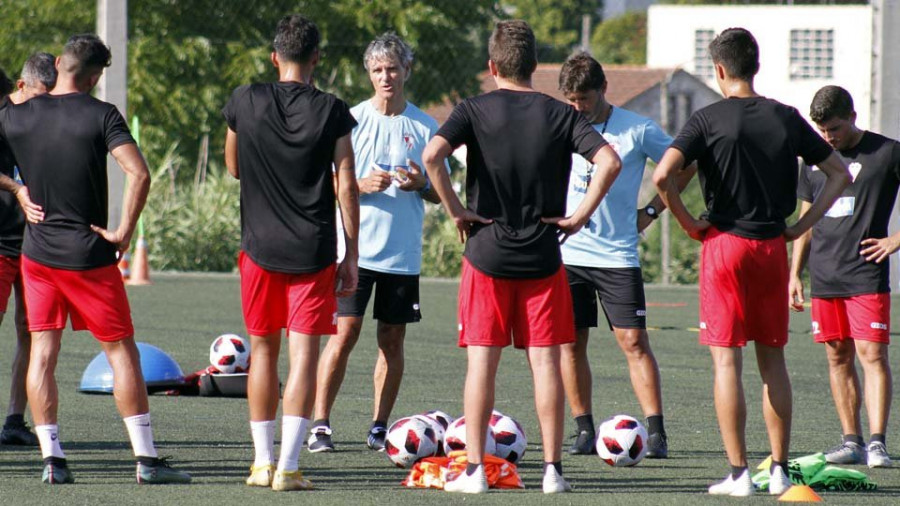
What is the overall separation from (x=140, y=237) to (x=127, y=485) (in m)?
12.7

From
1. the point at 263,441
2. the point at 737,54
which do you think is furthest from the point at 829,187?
the point at 263,441

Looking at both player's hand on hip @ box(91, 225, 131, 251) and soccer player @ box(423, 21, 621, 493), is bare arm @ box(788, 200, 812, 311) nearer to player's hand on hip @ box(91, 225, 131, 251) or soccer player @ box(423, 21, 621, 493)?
soccer player @ box(423, 21, 621, 493)

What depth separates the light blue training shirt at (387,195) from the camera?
26.2 ft

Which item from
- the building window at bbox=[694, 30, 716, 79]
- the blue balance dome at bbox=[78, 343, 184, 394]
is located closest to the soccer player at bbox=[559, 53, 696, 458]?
the blue balance dome at bbox=[78, 343, 184, 394]

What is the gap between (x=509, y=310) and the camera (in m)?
6.65

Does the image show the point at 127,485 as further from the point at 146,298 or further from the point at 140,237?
the point at 140,237

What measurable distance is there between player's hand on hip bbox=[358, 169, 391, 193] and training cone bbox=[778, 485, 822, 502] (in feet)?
8.45

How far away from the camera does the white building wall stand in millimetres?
47750

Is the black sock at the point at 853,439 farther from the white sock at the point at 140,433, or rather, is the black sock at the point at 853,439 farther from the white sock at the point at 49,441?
the white sock at the point at 49,441

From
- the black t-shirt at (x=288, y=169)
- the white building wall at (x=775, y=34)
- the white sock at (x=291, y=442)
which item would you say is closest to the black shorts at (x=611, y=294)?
the black t-shirt at (x=288, y=169)

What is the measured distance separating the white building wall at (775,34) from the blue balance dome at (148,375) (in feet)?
121

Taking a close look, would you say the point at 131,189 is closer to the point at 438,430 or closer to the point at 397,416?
the point at 438,430

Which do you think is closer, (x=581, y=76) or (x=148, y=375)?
(x=581, y=76)

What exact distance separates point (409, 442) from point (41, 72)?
2.55 m
